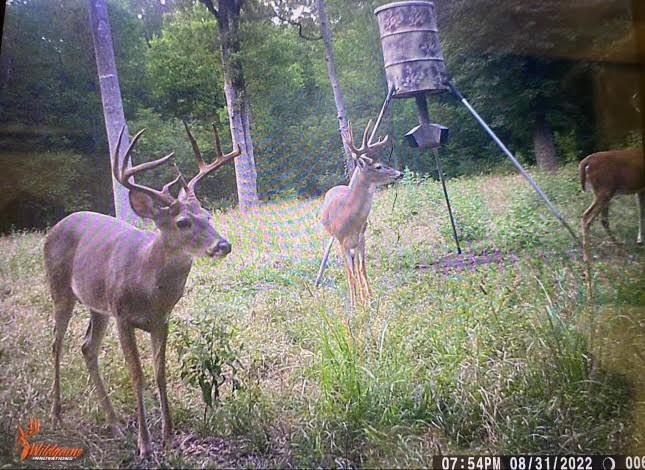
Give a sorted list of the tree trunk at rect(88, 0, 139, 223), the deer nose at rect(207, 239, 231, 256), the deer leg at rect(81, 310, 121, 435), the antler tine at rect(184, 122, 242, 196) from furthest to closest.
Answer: the tree trunk at rect(88, 0, 139, 223), the deer leg at rect(81, 310, 121, 435), the antler tine at rect(184, 122, 242, 196), the deer nose at rect(207, 239, 231, 256)

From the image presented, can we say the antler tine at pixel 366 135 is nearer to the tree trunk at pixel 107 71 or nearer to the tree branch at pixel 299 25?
the tree branch at pixel 299 25

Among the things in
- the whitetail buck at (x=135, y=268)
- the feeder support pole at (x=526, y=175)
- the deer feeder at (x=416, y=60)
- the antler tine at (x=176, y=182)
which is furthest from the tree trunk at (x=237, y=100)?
the feeder support pole at (x=526, y=175)

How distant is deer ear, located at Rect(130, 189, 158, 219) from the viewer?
2.22 m

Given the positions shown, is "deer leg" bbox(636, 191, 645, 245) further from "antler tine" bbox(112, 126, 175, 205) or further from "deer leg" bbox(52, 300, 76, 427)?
"deer leg" bbox(52, 300, 76, 427)

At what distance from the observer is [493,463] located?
219 cm

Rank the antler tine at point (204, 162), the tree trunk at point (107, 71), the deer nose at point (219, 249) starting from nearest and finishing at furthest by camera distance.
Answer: the deer nose at point (219, 249), the antler tine at point (204, 162), the tree trunk at point (107, 71)

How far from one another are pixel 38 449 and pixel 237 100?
1.55 metres

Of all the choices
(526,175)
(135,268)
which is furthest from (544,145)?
(135,268)

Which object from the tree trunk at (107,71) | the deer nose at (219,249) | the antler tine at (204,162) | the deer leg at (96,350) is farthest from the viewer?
the tree trunk at (107,71)

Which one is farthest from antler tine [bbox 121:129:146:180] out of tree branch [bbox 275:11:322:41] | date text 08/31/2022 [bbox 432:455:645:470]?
date text 08/31/2022 [bbox 432:455:645:470]

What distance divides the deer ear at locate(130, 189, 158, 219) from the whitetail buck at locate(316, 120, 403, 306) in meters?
0.66

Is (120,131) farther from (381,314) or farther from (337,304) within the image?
(381,314)

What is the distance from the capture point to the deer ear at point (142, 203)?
7.29 feet

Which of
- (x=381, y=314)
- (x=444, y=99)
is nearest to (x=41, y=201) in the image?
(x=381, y=314)
